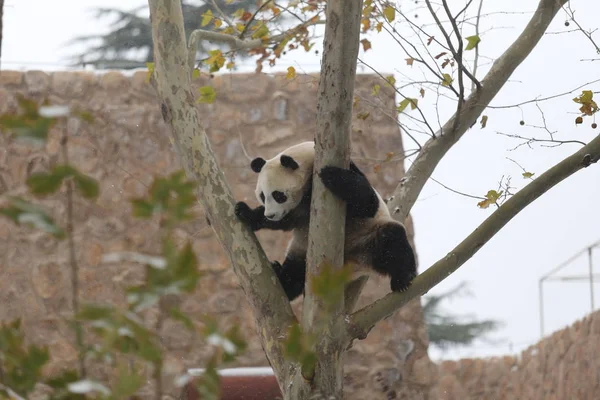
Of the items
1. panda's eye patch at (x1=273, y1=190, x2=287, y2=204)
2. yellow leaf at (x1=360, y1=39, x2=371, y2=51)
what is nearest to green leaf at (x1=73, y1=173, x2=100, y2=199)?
panda's eye patch at (x1=273, y1=190, x2=287, y2=204)

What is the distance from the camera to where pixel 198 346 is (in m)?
5.87

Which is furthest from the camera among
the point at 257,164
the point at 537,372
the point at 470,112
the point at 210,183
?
the point at 537,372

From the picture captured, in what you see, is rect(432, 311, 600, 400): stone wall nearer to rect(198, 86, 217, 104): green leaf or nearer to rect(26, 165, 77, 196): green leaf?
rect(198, 86, 217, 104): green leaf

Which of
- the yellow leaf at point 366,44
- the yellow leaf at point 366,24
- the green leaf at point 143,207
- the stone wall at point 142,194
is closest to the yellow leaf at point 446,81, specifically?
the yellow leaf at point 366,24

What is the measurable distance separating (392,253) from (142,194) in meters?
3.38

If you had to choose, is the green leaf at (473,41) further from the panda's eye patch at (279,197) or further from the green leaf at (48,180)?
the green leaf at (48,180)

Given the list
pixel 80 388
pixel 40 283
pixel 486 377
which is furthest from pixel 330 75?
pixel 486 377

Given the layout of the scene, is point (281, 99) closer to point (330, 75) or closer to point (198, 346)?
point (198, 346)

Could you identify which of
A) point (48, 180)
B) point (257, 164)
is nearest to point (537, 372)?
point (257, 164)

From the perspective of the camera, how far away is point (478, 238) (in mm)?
2779

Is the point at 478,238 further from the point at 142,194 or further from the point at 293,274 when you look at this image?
the point at 142,194

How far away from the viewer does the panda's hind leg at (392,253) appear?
3.20 metres

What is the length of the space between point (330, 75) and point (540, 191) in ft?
2.66

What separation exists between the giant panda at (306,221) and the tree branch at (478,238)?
169mm
